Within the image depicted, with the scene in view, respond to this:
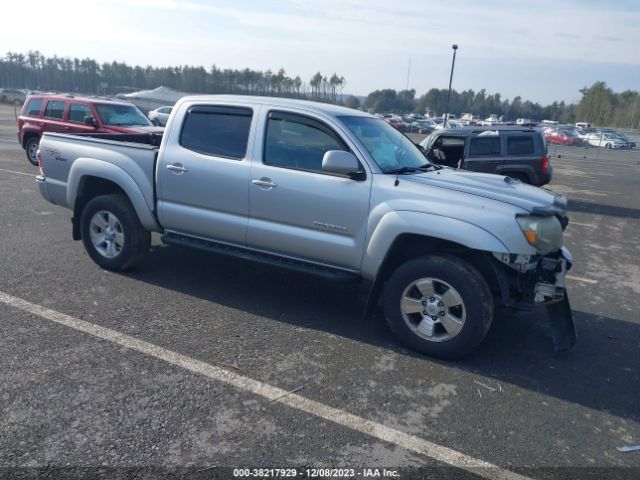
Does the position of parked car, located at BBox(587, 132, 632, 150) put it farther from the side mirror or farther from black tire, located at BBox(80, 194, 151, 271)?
black tire, located at BBox(80, 194, 151, 271)

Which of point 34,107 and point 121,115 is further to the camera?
point 34,107

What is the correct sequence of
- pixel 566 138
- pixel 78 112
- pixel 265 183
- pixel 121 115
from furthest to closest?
pixel 566 138 → pixel 121 115 → pixel 78 112 → pixel 265 183

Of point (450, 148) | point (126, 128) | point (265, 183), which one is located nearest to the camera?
point (265, 183)

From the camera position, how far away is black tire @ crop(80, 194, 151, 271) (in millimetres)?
5492

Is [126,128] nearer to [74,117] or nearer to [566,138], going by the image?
[74,117]

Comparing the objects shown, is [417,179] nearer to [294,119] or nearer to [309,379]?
[294,119]

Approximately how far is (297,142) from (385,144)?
2.76 feet

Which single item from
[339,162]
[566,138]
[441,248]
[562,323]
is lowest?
[562,323]

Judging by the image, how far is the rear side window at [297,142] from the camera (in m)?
4.61

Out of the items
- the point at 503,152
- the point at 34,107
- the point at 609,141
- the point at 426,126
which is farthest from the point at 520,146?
the point at 426,126

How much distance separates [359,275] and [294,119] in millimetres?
1537

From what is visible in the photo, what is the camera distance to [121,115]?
1273 centimetres

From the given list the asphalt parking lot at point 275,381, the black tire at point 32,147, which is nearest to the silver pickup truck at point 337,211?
the asphalt parking lot at point 275,381

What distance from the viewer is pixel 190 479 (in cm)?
273
